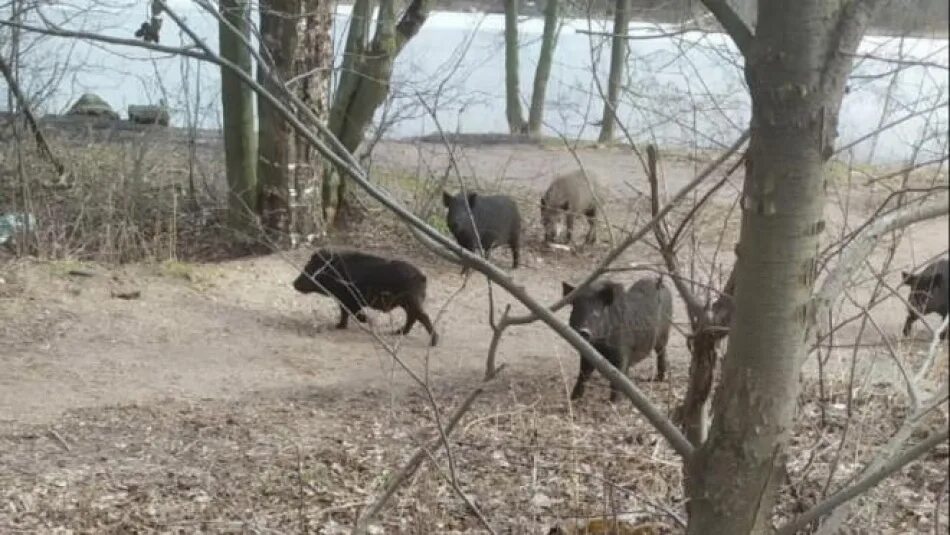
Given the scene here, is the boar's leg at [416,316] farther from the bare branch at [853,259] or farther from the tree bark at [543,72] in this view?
the tree bark at [543,72]

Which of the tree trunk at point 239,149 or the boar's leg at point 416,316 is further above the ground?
the tree trunk at point 239,149

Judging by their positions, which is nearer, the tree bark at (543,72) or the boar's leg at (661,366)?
the boar's leg at (661,366)

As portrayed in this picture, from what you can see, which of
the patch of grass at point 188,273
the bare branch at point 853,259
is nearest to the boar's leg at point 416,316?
the patch of grass at point 188,273

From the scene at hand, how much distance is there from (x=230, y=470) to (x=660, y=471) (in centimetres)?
213

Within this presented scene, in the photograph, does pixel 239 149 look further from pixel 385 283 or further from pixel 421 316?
pixel 421 316

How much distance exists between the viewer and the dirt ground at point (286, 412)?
5.00 m

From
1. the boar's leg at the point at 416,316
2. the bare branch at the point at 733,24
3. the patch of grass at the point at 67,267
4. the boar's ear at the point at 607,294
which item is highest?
the bare branch at the point at 733,24

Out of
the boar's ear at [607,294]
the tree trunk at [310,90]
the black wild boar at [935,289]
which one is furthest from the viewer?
the tree trunk at [310,90]

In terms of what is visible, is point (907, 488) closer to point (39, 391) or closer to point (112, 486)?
point (112, 486)

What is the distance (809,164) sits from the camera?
2240 millimetres

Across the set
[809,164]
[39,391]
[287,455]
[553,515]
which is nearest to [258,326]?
[39,391]

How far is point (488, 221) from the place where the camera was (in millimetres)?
10781

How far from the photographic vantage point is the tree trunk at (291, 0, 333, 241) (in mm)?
10648

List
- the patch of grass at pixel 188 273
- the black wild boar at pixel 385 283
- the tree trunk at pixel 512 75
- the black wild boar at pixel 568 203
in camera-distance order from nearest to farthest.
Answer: the black wild boar at pixel 385 283 < the patch of grass at pixel 188 273 < the black wild boar at pixel 568 203 < the tree trunk at pixel 512 75
